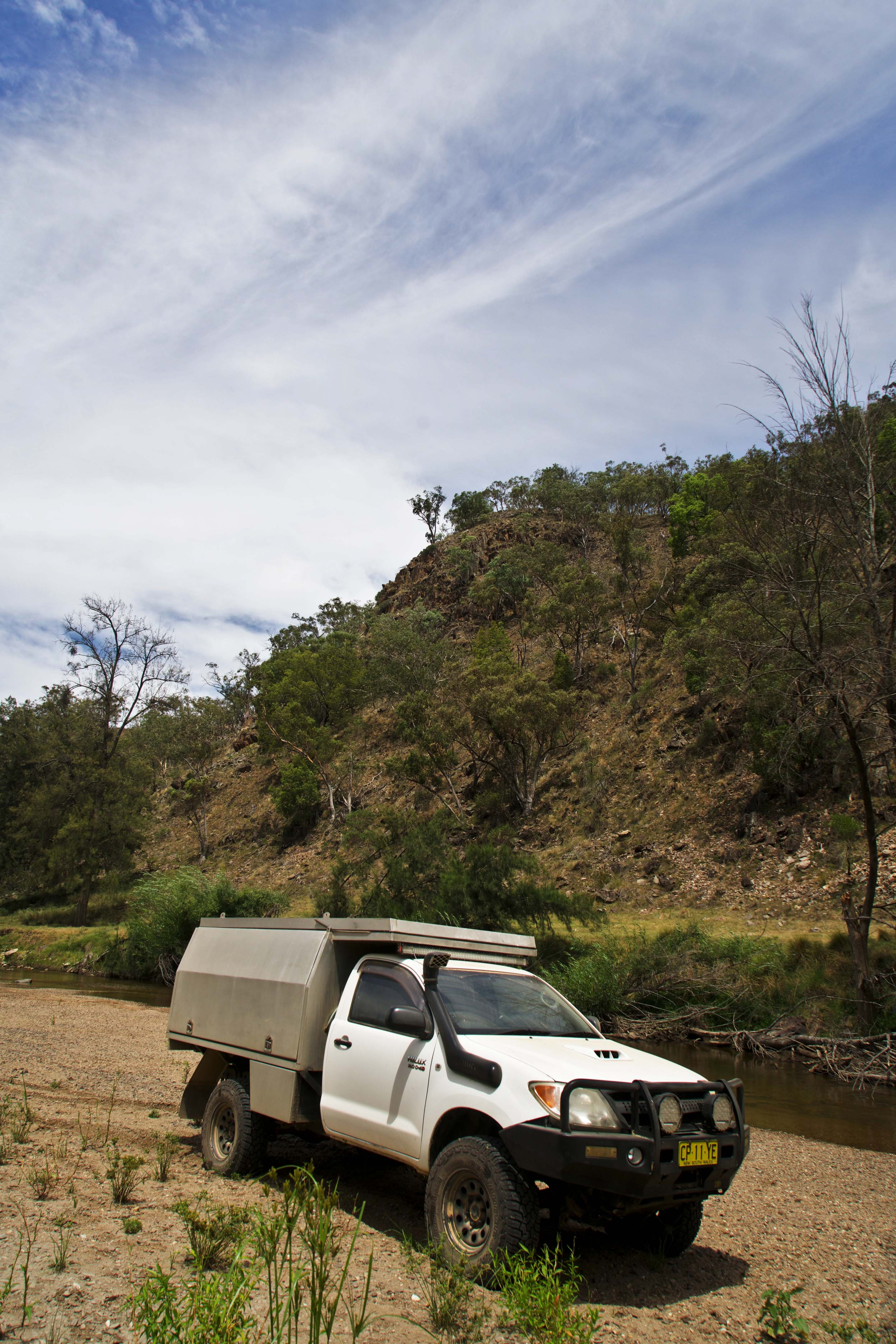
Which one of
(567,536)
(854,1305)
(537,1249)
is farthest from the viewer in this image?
(567,536)

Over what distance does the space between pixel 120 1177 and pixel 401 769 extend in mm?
39789

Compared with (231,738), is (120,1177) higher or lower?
lower

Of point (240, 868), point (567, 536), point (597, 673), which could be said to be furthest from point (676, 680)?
point (567, 536)

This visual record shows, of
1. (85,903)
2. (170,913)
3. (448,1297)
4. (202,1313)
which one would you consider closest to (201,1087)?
(448,1297)

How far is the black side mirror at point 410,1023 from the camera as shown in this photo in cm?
582

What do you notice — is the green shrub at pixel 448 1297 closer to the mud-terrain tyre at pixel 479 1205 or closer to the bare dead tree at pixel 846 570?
the mud-terrain tyre at pixel 479 1205

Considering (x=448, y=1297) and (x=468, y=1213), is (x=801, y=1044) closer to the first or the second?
(x=468, y=1213)

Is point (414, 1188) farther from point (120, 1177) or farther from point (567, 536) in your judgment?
point (567, 536)

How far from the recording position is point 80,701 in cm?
4972

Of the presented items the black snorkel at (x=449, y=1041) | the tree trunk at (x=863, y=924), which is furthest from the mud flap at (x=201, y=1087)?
the tree trunk at (x=863, y=924)

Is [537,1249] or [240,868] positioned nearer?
[537,1249]

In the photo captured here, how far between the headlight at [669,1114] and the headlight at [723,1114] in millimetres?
402

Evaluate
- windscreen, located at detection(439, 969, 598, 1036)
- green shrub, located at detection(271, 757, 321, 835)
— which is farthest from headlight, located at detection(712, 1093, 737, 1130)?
green shrub, located at detection(271, 757, 321, 835)

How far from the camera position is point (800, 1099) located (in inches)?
546
